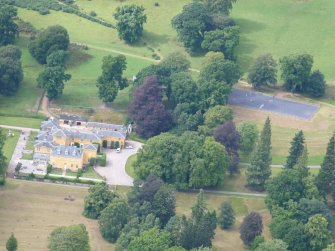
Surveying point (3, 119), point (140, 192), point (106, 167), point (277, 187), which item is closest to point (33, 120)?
point (3, 119)

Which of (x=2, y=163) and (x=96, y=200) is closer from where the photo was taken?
(x=96, y=200)

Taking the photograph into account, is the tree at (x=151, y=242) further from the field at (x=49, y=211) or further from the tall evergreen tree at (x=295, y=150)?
the tall evergreen tree at (x=295, y=150)

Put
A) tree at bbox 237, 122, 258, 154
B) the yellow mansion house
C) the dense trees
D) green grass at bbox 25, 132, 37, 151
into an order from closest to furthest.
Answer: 1. the dense trees
2. the yellow mansion house
3. green grass at bbox 25, 132, 37, 151
4. tree at bbox 237, 122, 258, 154

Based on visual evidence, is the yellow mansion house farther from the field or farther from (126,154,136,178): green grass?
the field

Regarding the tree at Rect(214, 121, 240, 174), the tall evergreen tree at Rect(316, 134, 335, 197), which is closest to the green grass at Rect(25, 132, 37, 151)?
the tree at Rect(214, 121, 240, 174)

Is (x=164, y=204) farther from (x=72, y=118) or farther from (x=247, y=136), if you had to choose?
(x=72, y=118)

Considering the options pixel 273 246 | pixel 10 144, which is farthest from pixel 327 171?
pixel 10 144

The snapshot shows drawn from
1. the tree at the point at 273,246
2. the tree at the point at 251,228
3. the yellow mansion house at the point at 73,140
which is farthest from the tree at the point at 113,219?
the tree at the point at 273,246
